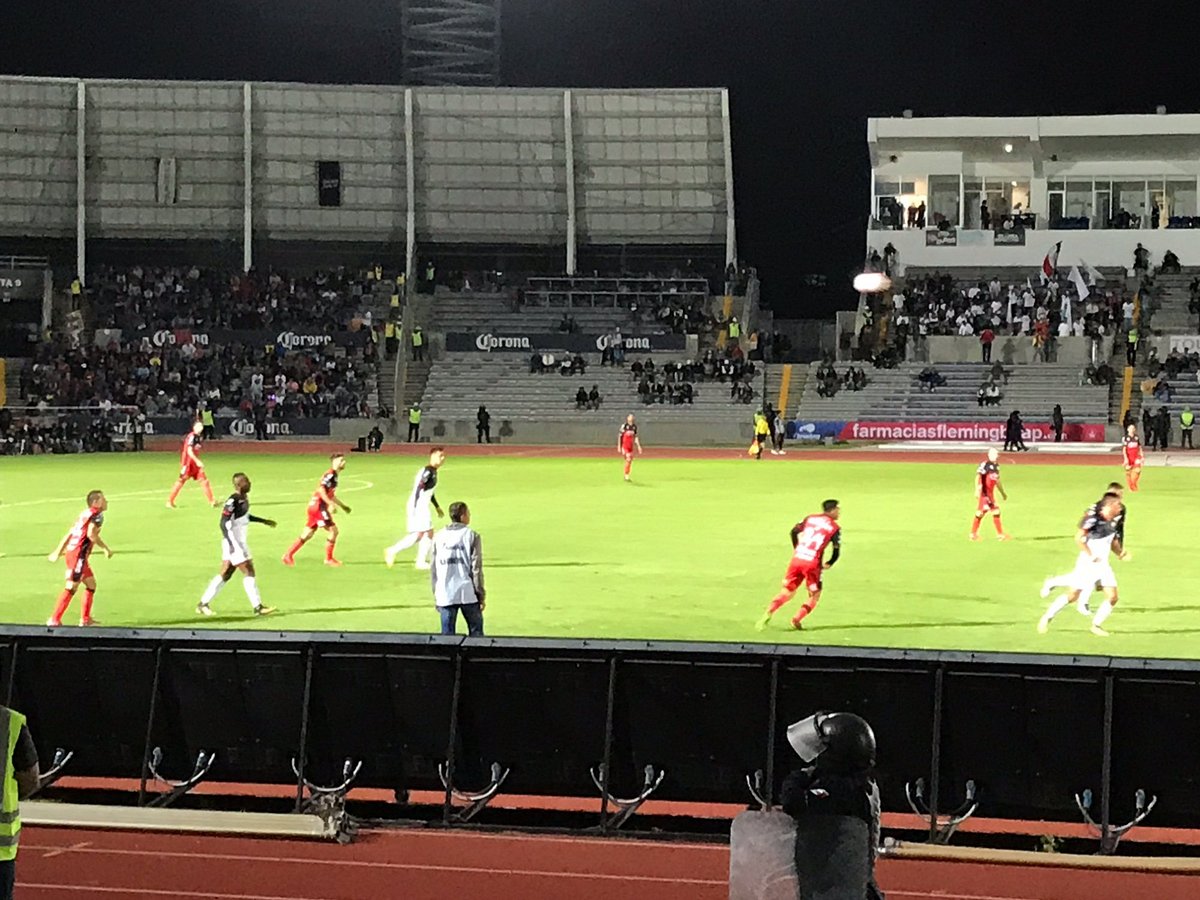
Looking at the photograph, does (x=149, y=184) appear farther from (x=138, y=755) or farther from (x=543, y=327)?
(x=138, y=755)

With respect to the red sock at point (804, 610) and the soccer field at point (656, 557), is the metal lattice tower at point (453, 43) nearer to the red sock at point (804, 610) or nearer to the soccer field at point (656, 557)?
the soccer field at point (656, 557)

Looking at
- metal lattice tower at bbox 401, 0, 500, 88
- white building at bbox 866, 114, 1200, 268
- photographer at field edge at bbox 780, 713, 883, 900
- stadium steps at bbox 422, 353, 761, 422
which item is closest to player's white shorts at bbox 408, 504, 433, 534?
photographer at field edge at bbox 780, 713, 883, 900

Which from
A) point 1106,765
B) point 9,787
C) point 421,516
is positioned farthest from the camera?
point 421,516

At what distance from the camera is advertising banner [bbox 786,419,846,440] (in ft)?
186

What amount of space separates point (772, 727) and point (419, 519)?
39.2 feet

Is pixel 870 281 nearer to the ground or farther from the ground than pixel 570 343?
farther from the ground

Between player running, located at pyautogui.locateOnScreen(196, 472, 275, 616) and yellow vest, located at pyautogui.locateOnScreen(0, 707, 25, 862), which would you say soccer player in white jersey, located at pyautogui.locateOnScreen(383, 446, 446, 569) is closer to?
player running, located at pyautogui.locateOnScreen(196, 472, 275, 616)

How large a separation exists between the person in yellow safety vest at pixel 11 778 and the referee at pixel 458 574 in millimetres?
7643

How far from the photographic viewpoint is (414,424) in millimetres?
55844

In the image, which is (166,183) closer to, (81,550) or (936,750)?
(81,550)

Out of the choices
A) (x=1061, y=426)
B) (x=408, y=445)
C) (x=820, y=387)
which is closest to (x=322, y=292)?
(x=408, y=445)

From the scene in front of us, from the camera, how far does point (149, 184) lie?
220ft

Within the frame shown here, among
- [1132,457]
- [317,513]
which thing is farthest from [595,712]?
[1132,457]

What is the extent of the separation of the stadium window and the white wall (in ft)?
101
